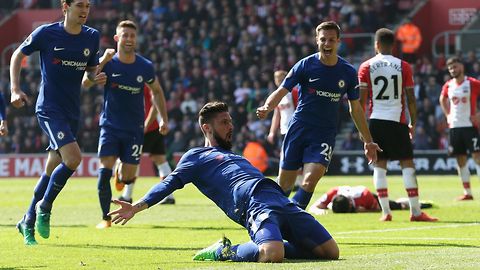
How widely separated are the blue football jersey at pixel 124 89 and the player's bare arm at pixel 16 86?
3.14m

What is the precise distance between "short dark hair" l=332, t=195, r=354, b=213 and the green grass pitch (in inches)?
10.8

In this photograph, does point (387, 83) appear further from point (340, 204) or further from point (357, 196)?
point (357, 196)

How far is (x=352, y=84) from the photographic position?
12.7 meters

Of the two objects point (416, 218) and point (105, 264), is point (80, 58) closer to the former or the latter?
point (105, 264)

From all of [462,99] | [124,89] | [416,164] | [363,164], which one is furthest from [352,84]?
[363,164]

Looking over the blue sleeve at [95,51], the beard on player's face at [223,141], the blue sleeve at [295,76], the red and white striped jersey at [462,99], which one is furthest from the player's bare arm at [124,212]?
the red and white striped jersey at [462,99]

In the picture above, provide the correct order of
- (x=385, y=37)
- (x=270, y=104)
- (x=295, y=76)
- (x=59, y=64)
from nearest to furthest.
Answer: (x=270, y=104), (x=59, y=64), (x=295, y=76), (x=385, y=37)

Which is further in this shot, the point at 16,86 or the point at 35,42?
the point at 35,42

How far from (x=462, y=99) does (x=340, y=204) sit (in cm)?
548

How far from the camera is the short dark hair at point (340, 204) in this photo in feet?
56.0

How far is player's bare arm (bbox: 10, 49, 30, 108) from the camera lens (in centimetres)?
1120

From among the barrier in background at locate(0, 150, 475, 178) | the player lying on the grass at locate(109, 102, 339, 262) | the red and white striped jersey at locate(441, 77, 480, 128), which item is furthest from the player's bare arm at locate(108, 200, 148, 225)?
the barrier in background at locate(0, 150, 475, 178)

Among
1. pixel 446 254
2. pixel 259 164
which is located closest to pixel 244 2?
pixel 259 164

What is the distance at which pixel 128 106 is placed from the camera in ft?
49.9
